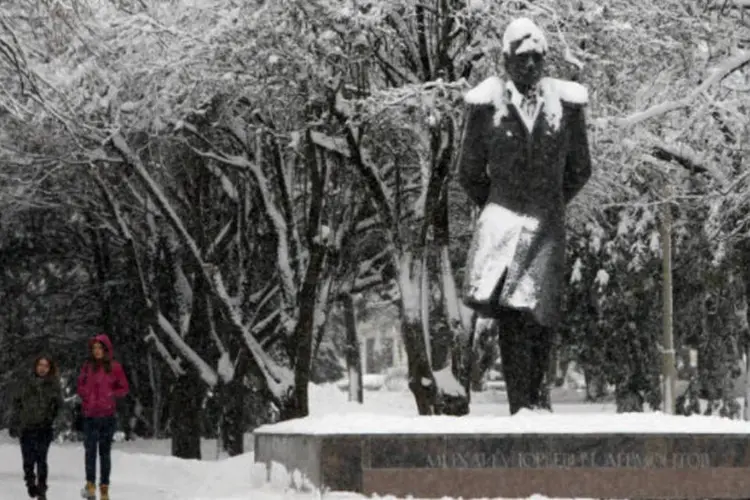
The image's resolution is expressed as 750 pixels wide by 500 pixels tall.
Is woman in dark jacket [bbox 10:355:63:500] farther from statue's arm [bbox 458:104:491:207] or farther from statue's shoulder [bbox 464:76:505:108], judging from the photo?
statue's shoulder [bbox 464:76:505:108]

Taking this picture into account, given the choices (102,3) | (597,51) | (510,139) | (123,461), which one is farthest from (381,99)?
(510,139)

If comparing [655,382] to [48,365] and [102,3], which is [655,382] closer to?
[102,3]

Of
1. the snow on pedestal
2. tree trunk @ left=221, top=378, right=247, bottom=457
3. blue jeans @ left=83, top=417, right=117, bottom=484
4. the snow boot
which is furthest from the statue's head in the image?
tree trunk @ left=221, top=378, right=247, bottom=457

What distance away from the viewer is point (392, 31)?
20.9 metres

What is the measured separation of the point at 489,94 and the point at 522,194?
78 cm

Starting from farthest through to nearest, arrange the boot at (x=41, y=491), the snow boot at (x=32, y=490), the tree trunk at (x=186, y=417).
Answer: the tree trunk at (x=186, y=417), the snow boot at (x=32, y=490), the boot at (x=41, y=491)

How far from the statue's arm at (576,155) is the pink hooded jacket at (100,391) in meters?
6.02

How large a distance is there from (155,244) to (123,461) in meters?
7.48

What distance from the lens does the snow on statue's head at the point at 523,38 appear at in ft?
37.4

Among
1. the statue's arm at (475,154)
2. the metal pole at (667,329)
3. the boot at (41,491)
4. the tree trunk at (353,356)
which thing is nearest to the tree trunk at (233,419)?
the metal pole at (667,329)

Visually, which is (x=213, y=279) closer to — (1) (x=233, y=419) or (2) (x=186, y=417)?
(2) (x=186, y=417)

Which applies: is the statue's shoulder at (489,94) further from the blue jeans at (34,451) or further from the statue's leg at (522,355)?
the blue jeans at (34,451)

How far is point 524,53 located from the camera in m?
11.5

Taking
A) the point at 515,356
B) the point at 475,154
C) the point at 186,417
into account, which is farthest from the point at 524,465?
the point at 186,417
